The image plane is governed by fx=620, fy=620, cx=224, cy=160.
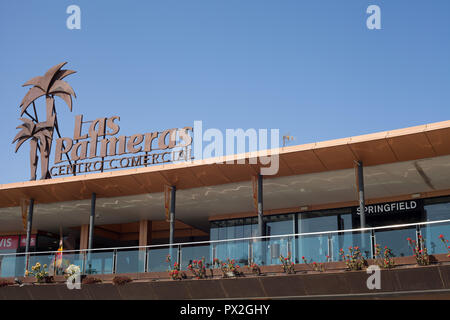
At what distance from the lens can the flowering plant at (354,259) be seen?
63.7ft

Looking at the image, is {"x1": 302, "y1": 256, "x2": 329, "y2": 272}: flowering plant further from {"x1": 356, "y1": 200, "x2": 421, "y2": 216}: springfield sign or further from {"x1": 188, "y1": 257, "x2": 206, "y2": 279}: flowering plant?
{"x1": 356, "y1": 200, "x2": 421, "y2": 216}: springfield sign

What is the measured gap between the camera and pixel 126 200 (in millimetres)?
28109

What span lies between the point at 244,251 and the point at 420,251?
628cm

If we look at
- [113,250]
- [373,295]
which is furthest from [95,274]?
[373,295]

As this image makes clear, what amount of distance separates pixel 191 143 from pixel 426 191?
10011mm

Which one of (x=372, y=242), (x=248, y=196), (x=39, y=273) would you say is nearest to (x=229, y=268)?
(x=372, y=242)

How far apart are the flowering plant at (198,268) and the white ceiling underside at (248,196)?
13.8ft

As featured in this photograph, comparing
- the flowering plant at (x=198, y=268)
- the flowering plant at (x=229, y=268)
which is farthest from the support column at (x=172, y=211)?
the flowering plant at (x=229, y=268)

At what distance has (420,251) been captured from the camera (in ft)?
60.4

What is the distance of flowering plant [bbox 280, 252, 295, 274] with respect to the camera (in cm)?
2058

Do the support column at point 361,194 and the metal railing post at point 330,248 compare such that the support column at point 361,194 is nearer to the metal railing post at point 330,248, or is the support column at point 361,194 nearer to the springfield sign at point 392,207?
the metal railing post at point 330,248

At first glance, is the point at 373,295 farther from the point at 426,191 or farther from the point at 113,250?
the point at 113,250

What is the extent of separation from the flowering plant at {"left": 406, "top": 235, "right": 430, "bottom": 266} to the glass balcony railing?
0.14m
